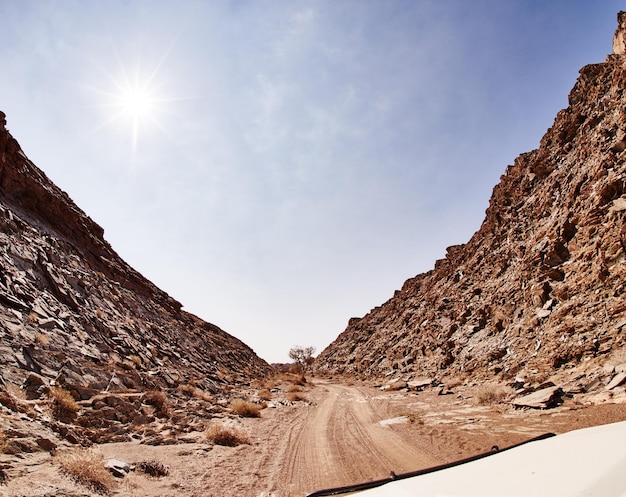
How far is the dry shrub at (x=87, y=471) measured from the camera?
579 cm

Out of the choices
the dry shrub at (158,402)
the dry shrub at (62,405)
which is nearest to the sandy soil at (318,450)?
the dry shrub at (62,405)

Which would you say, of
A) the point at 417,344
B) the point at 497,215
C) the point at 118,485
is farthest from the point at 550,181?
the point at 118,485

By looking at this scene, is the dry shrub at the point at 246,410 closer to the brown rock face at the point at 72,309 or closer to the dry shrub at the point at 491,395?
the brown rock face at the point at 72,309

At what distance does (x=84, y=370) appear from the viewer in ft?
34.6

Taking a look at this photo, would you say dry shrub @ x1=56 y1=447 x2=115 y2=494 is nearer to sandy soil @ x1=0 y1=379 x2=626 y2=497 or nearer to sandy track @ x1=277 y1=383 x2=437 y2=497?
sandy soil @ x1=0 y1=379 x2=626 y2=497

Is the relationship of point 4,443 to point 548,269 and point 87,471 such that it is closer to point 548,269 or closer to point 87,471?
point 87,471

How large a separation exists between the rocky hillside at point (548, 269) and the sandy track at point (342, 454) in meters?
8.66

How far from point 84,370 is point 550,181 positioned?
3228 centimetres

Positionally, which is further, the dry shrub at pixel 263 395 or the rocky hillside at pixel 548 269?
the dry shrub at pixel 263 395

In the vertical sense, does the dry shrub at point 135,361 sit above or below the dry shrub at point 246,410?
above

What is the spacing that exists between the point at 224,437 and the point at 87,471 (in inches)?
174

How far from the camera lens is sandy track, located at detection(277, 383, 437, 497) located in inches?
274

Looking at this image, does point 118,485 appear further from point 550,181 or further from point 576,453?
point 550,181

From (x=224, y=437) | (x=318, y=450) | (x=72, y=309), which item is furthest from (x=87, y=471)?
(x=72, y=309)
